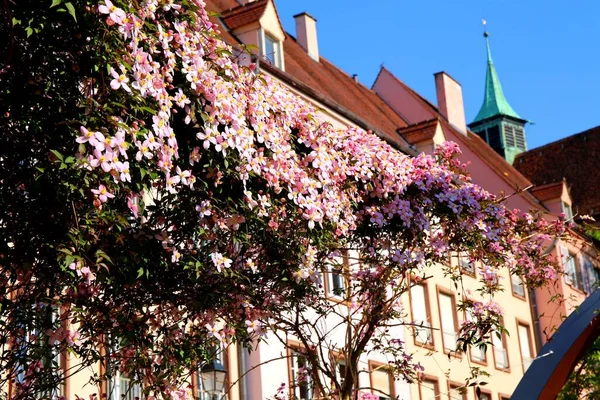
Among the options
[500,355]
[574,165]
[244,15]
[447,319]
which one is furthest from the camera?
[574,165]

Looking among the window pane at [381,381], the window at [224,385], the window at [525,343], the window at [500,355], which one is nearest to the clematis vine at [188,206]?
the window at [224,385]

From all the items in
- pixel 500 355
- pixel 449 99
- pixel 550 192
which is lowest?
pixel 500 355

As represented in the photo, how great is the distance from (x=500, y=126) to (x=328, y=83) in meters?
29.1

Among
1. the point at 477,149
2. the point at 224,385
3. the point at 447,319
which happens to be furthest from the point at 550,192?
the point at 224,385

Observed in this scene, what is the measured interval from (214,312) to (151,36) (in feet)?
8.49

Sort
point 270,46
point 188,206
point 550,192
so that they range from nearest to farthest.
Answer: point 188,206 < point 270,46 < point 550,192

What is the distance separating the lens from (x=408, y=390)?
30000mm

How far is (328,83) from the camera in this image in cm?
3219

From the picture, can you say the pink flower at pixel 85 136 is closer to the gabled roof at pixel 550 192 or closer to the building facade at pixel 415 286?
the building facade at pixel 415 286

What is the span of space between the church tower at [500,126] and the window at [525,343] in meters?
18.7

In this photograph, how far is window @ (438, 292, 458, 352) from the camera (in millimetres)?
33344

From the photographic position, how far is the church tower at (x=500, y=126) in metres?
59.0

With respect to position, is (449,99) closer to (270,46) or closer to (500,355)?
(500,355)

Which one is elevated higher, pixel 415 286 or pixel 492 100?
pixel 492 100
